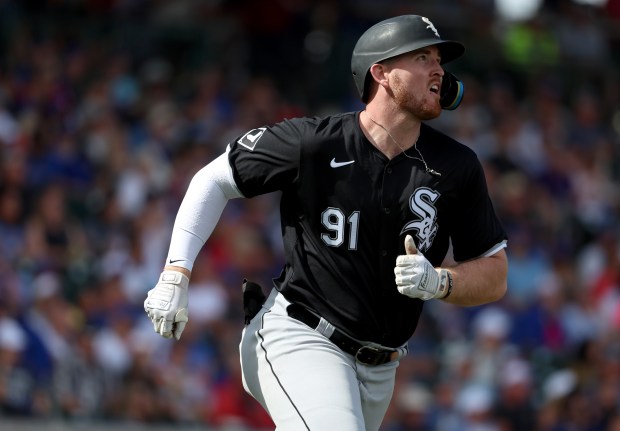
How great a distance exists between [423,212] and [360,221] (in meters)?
0.25

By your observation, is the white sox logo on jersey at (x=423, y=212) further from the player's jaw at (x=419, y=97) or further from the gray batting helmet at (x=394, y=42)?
the gray batting helmet at (x=394, y=42)

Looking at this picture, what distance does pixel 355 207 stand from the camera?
469cm

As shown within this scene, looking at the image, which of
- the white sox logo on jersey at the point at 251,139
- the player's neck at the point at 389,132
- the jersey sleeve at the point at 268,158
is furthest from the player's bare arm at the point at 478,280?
the white sox logo on jersey at the point at 251,139

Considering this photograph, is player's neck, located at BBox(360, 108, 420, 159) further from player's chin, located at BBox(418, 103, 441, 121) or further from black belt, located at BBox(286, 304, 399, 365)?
black belt, located at BBox(286, 304, 399, 365)

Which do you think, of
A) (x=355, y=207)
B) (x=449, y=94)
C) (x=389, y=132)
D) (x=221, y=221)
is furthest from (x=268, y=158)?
(x=221, y=221)

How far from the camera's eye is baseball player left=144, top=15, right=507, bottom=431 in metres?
4.68

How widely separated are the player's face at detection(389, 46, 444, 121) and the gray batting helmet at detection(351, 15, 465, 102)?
0.18 ft

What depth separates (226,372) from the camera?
32.1 ft

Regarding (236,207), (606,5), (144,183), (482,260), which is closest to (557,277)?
(236,207)

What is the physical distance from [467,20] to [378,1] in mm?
1506

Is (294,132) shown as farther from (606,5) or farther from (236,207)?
(606,5)

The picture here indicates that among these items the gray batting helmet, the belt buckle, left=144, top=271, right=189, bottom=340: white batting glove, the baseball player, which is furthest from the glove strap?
left=144, top=271, right=189, bottom=340: white batting glove

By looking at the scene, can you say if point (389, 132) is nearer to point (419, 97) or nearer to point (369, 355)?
point (419, 97)

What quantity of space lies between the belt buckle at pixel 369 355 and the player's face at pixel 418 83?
3.06 feet
